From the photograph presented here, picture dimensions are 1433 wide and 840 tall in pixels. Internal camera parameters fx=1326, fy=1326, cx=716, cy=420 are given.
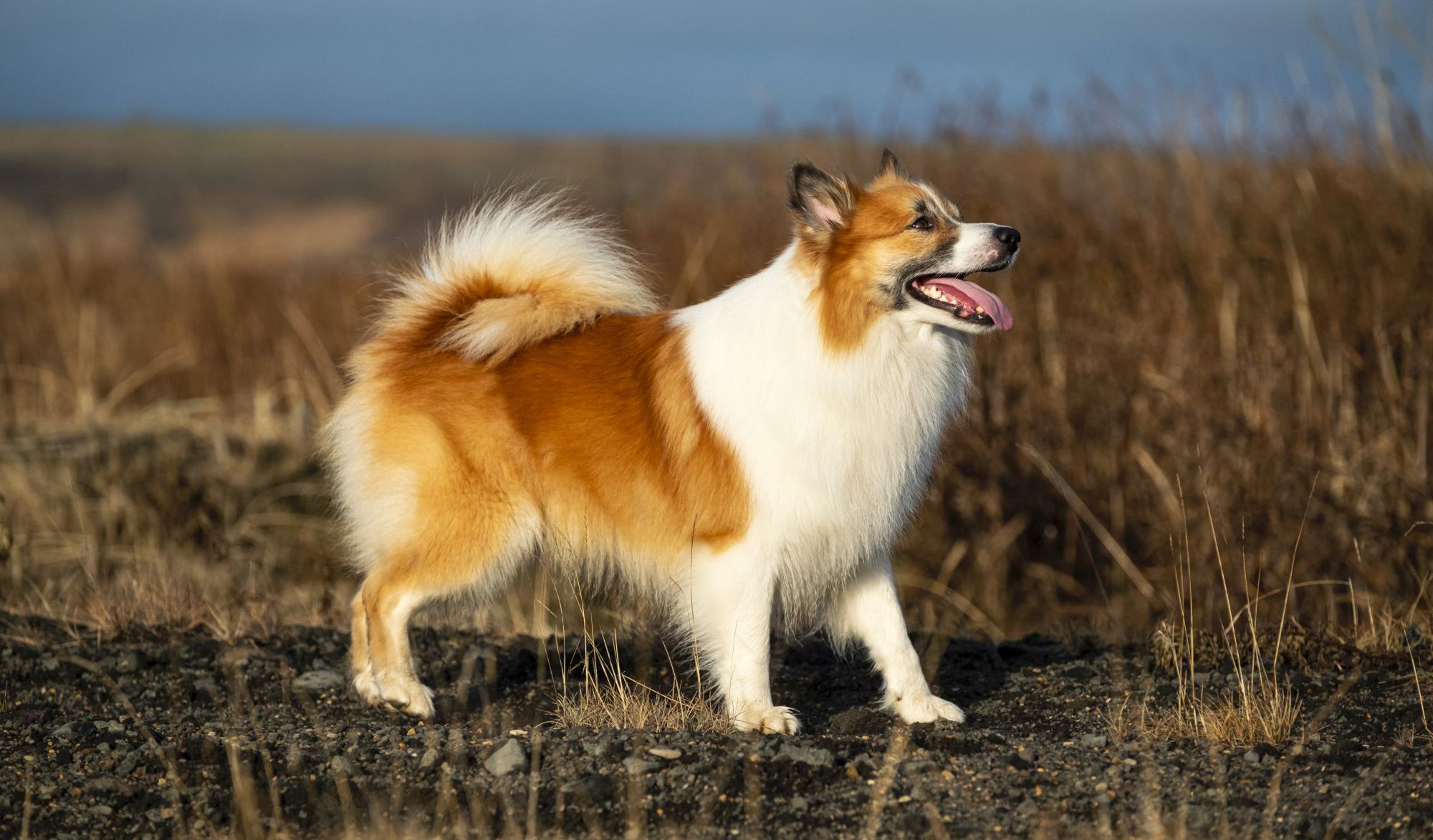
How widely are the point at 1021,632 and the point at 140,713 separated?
15.1 feet

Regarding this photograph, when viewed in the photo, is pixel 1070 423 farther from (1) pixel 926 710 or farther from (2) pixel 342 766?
(2) pixel 342 766

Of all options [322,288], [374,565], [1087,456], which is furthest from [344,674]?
[322,288]

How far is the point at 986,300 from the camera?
13.5ft

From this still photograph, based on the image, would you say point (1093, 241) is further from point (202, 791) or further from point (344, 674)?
point (202, 791)

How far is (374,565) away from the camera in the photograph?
478 cm

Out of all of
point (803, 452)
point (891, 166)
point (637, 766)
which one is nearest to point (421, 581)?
point (637, 766)

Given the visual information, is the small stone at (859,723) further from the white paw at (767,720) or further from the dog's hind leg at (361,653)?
the dog's hind leg at (361,653)

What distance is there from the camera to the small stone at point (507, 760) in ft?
12.2

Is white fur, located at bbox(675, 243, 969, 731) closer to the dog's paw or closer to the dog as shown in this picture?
the dog

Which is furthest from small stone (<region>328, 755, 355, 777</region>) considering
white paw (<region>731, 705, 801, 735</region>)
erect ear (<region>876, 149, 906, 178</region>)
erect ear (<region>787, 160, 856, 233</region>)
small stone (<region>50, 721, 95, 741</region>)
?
erect ear (<region>876, 149, 906, 178</region>)

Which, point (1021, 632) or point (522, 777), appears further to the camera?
point (1021, 632)

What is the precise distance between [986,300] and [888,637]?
3.92 ft

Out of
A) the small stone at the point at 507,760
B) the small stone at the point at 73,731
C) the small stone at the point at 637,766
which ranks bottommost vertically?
Answer: the small stone at the point at 637,766

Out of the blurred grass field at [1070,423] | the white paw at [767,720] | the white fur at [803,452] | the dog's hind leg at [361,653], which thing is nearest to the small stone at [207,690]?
the dog's hind leg at [361,653]
